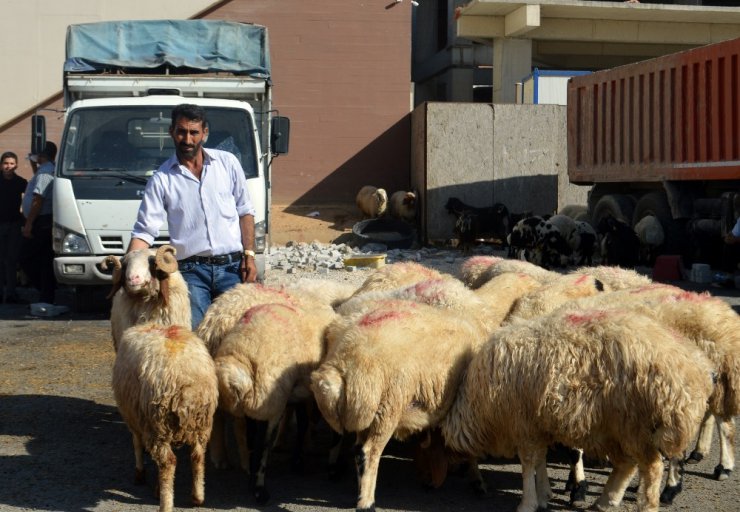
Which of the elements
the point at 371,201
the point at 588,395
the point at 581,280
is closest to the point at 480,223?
the point at 371,201

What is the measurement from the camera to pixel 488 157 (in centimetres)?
2084

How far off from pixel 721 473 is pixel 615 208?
1209cm

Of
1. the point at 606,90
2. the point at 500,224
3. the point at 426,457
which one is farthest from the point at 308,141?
the point at 426,457

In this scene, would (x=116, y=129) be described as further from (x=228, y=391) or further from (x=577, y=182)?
(x=577, y=182)

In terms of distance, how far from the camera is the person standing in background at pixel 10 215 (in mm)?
13312

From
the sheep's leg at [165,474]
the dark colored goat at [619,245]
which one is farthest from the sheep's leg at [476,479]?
the dark colored goat at [619,245]

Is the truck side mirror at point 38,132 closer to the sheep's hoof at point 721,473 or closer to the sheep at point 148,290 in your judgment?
the sheep at point 148,290

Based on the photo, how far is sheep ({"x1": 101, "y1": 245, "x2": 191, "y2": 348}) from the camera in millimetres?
5797

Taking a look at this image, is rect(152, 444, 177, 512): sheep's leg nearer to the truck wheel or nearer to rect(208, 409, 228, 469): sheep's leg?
rect(208, 409, 228, 469): sheep's leg

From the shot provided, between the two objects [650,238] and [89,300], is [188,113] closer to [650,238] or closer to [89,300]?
[89,300]

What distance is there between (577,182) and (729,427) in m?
14.0

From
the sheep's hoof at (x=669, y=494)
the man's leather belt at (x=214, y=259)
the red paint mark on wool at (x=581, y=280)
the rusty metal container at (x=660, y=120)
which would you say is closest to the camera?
the sheep's hoof at (x=669, y=494)

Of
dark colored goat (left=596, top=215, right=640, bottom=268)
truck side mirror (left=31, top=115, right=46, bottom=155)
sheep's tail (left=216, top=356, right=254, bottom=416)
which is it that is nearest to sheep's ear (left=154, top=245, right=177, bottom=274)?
sheep's tail (left=216, top=356, right=254, bottom=416)

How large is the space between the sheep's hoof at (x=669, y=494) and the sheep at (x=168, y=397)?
2.47 meters
